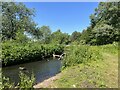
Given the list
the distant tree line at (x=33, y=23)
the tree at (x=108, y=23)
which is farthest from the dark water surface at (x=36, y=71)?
the tree at (x=108, y=23)

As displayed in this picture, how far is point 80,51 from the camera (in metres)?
14.6

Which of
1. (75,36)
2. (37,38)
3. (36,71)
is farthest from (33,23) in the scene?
(75,36)

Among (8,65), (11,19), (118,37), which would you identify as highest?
(11,19)

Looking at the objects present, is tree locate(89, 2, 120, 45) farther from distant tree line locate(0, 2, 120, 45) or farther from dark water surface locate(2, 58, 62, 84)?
dark water surface locate(2, 58, 62, 84)

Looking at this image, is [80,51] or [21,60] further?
[21,60]

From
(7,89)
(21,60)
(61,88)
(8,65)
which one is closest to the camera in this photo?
(7,89)

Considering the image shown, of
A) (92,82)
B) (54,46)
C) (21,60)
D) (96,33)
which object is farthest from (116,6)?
(92,82)

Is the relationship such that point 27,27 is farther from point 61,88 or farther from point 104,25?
point 61,88

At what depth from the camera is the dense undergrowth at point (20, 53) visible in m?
21.3

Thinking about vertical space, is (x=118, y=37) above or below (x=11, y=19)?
below

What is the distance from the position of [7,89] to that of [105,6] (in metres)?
40.1

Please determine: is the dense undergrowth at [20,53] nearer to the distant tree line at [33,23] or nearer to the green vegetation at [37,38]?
the green vegetation at [37,38]

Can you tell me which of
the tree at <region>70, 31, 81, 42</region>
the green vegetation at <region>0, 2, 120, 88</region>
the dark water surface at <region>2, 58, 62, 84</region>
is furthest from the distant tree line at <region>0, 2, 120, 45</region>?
the tree at <region>70, 31, 81, 42</region>

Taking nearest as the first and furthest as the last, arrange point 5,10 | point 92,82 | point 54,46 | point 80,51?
point 92,82
point 80,51
point 54,46
point 5,10
